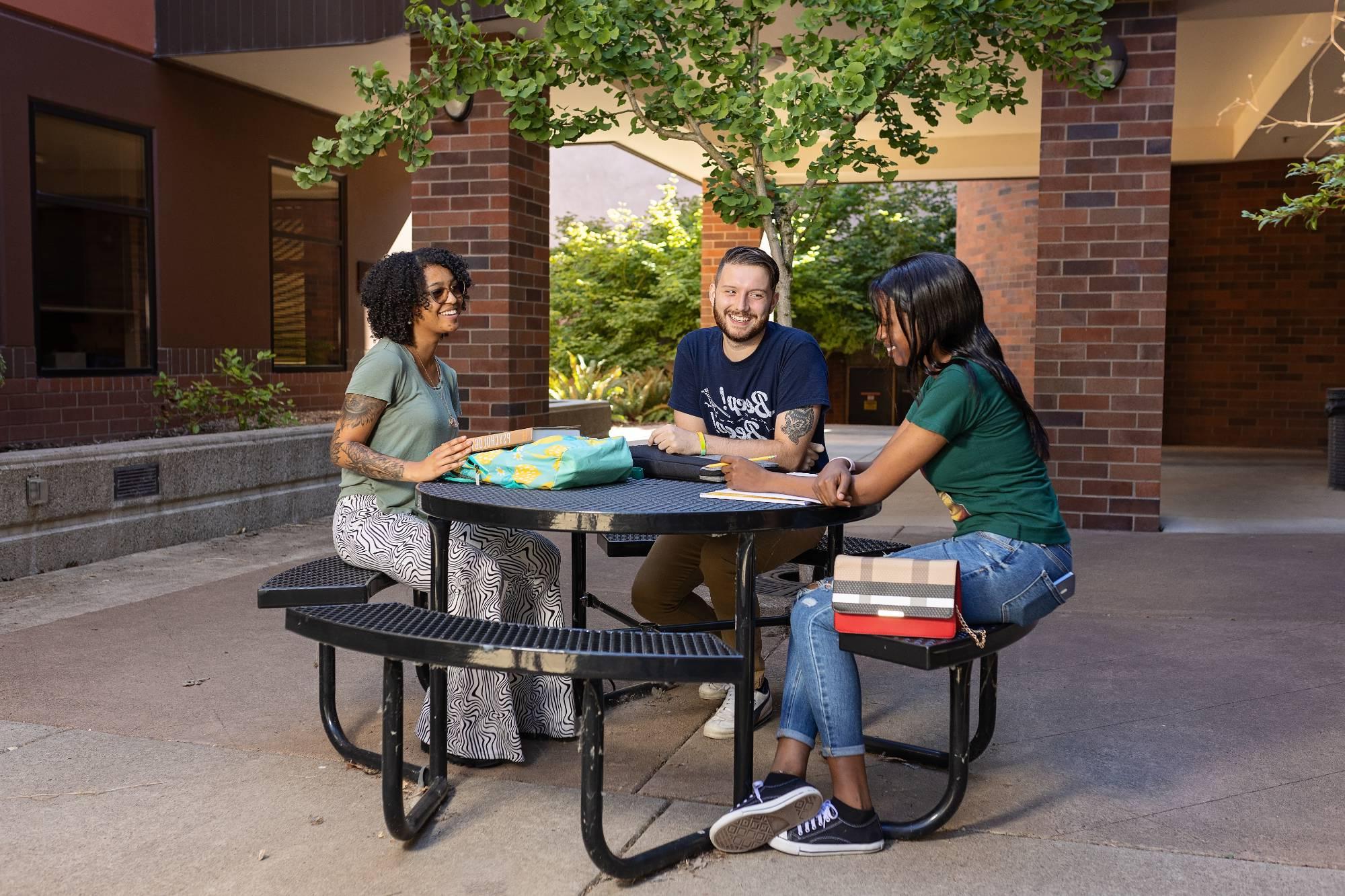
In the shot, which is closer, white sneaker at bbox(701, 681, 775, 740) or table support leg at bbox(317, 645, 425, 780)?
table support leg at bbox(317, 645, 425, 780)

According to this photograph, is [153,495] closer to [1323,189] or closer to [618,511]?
[618,511]

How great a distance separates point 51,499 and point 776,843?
4701 millimetres

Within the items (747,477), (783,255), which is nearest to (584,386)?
(783,255)

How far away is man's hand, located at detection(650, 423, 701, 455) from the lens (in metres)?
3.77

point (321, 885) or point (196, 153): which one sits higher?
Answer: point (196, 153)

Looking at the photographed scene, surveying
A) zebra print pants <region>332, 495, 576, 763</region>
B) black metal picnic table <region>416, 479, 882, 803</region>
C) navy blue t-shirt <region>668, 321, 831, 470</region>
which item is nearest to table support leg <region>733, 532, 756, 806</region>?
black metal picnic table <region>416, 479, 882, 803</region>

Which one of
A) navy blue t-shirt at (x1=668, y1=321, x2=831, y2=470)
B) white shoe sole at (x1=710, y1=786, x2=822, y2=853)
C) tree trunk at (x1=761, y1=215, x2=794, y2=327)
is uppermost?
tree trunk at (x1=761, y1=215, x2=794, y2=327)

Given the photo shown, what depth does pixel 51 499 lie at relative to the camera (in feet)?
20.1

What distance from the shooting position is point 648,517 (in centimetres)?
286

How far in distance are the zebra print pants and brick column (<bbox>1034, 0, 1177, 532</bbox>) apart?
4900 mm

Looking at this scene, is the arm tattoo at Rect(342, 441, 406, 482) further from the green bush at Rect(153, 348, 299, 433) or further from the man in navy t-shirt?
the green bush at Rect(153, 348, 299, 433)

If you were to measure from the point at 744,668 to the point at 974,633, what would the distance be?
0.55 m

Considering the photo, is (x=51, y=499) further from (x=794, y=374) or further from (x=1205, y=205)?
(x=1205, y=205)

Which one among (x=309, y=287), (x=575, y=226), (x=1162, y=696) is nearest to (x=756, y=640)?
(x=1162, y=696)
